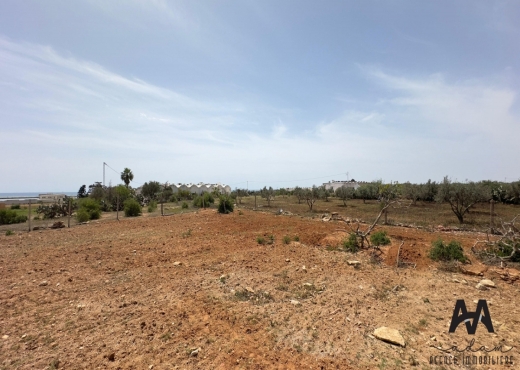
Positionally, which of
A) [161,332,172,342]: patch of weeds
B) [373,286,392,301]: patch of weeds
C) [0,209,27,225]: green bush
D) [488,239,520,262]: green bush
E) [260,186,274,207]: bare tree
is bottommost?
[373,286,392,301]: patch of weeds

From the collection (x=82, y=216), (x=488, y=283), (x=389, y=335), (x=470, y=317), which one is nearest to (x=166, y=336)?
(x=389, y=335)

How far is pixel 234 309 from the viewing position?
4.37 m

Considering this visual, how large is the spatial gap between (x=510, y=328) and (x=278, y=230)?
27.4 ft

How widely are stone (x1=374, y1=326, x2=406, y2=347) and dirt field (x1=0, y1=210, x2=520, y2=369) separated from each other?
0.23 feet

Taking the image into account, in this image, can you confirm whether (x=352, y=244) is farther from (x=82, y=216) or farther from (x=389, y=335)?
(x=82, y=216)

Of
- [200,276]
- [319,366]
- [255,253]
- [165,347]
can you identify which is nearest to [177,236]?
[255,253]

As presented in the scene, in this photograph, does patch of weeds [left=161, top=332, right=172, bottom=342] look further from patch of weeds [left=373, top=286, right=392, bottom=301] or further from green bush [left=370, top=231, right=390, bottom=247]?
green bush [left=370, top=231, right=390, bottom=247]

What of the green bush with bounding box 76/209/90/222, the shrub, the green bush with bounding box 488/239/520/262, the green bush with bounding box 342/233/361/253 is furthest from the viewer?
the shrub

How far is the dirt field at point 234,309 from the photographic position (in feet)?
10.5

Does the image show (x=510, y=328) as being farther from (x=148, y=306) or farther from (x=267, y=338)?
(x=148, y=306)

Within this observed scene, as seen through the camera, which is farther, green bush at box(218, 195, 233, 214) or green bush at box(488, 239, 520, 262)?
green bush at box(218, 195, 233, 214)

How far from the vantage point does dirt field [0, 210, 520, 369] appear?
3203mm

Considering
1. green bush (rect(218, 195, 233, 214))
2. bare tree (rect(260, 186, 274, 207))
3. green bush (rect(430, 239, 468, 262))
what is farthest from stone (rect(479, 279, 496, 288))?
bare tree (rect(260, 186, 274, 207))

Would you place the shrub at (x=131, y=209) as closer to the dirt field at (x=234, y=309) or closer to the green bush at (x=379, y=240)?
the dirt field at (x=234, y=309)
